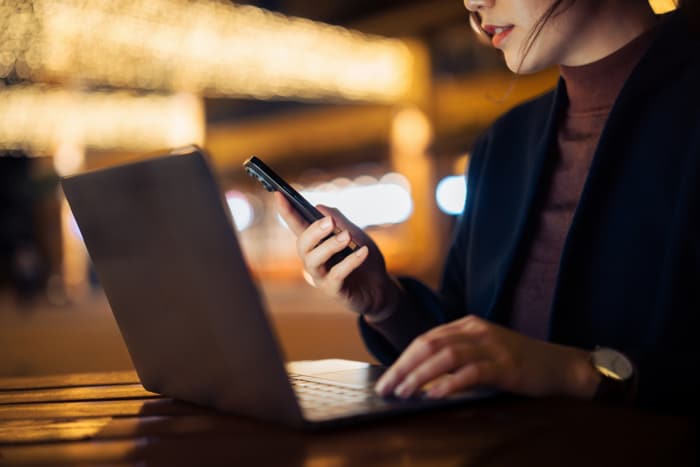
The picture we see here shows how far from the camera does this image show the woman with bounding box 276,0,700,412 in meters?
0.58

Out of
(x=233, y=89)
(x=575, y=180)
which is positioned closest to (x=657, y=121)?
(x=575, y=180)

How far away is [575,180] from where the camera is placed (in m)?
0.90

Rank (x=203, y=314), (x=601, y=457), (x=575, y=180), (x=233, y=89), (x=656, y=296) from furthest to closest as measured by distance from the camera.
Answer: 1. (x=233, y=89)
2. (x=575, y=180)
3. (x=656, y=296)
4. (x=203, y=314)
5. (x=601, y=457)

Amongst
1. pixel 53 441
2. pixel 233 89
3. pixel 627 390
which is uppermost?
pixel 233 89

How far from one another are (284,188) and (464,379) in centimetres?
27

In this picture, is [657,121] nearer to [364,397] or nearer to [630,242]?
[630,242]

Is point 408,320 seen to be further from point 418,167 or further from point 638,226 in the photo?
point 418,167

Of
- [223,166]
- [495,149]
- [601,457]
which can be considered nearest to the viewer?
[601,457]

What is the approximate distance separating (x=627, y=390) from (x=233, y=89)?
17.5ft

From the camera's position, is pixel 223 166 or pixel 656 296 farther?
pixel 223 166

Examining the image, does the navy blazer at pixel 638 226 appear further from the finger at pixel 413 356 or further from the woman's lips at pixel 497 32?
the finger at pixel 413 356

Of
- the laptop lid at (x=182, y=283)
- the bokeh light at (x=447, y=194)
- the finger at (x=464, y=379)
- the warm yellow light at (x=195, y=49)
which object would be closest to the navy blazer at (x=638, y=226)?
the finger at (x=464, y=379)

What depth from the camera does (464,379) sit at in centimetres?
52

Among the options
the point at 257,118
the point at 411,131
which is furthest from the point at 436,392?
the point at 257,118
